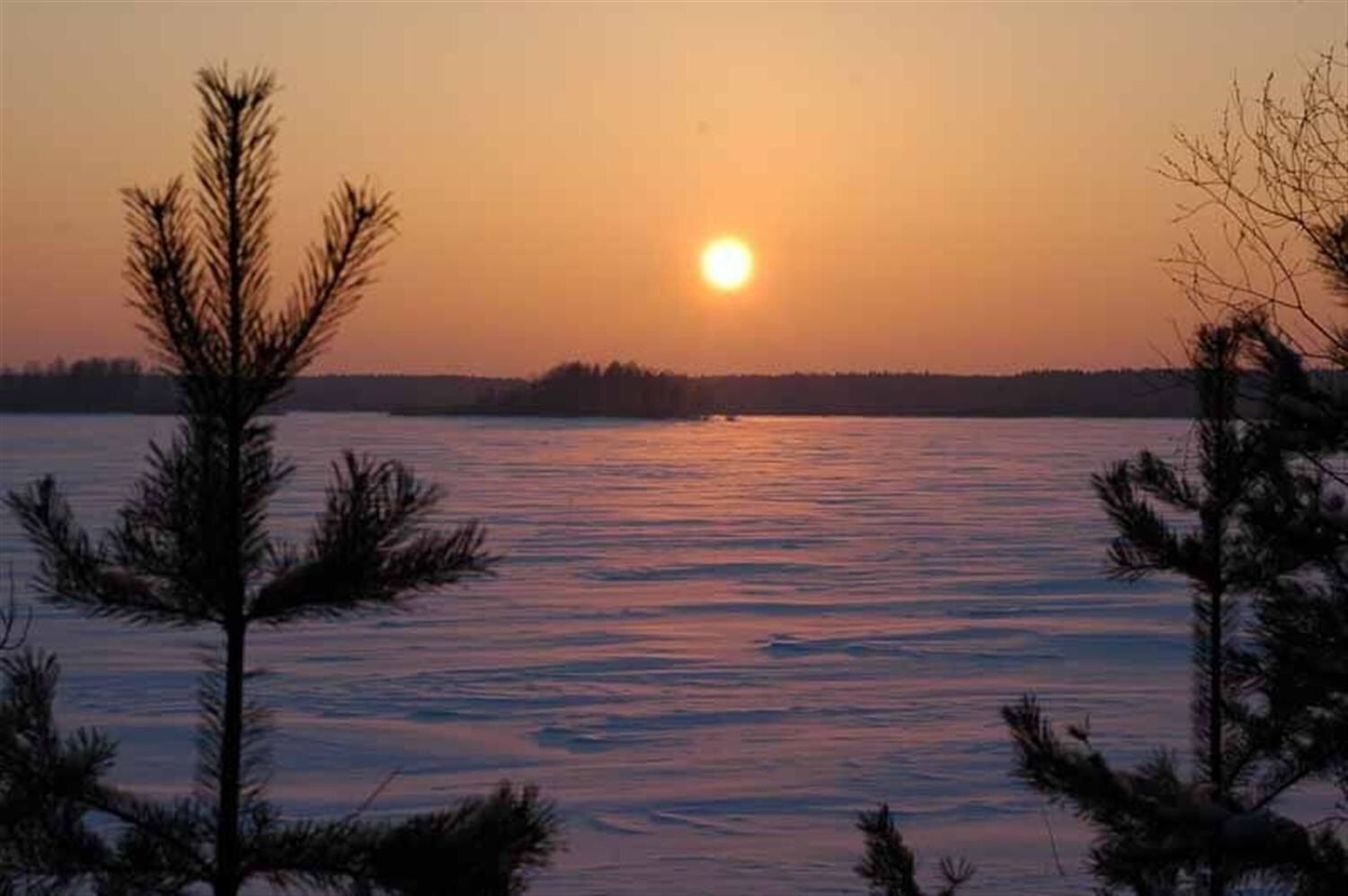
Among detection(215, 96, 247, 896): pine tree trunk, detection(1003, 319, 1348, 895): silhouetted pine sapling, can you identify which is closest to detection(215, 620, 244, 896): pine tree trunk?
detection(215, 96, 247, 896): pine tree trunk

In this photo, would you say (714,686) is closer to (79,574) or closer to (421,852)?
(421,852)

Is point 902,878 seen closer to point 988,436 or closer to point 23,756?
point 23,756

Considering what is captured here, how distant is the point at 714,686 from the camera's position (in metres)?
13.0

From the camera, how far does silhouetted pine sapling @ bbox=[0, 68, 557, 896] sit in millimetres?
3193

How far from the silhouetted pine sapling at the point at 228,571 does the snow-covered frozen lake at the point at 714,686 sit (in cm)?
26

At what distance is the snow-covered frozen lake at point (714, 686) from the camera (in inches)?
348

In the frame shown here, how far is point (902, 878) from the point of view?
4.85 m

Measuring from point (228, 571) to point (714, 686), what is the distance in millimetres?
9962

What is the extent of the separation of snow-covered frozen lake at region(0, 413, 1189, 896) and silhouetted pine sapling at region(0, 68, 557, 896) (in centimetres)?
26

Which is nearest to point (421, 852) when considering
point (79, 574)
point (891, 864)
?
point (79, 574)

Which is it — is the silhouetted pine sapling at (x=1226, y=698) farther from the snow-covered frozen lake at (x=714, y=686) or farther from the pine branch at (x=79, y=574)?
the pine branch at (x=79, y=574)

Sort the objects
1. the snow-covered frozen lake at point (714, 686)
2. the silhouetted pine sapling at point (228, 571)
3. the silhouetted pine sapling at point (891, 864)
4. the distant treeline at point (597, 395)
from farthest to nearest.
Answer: the distant treeline at point (597, 395), the snow-covered frozen lake at point (714, 686), the silhouetted pine sapling at point (891, 864), the silhouetted pine sapling at point (228, 571)

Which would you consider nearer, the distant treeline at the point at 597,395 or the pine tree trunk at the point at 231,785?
the pine tree trunk at the point at 231,785

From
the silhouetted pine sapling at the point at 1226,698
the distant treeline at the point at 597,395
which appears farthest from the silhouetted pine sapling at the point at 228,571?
the distant treeline at the point at 597,395
